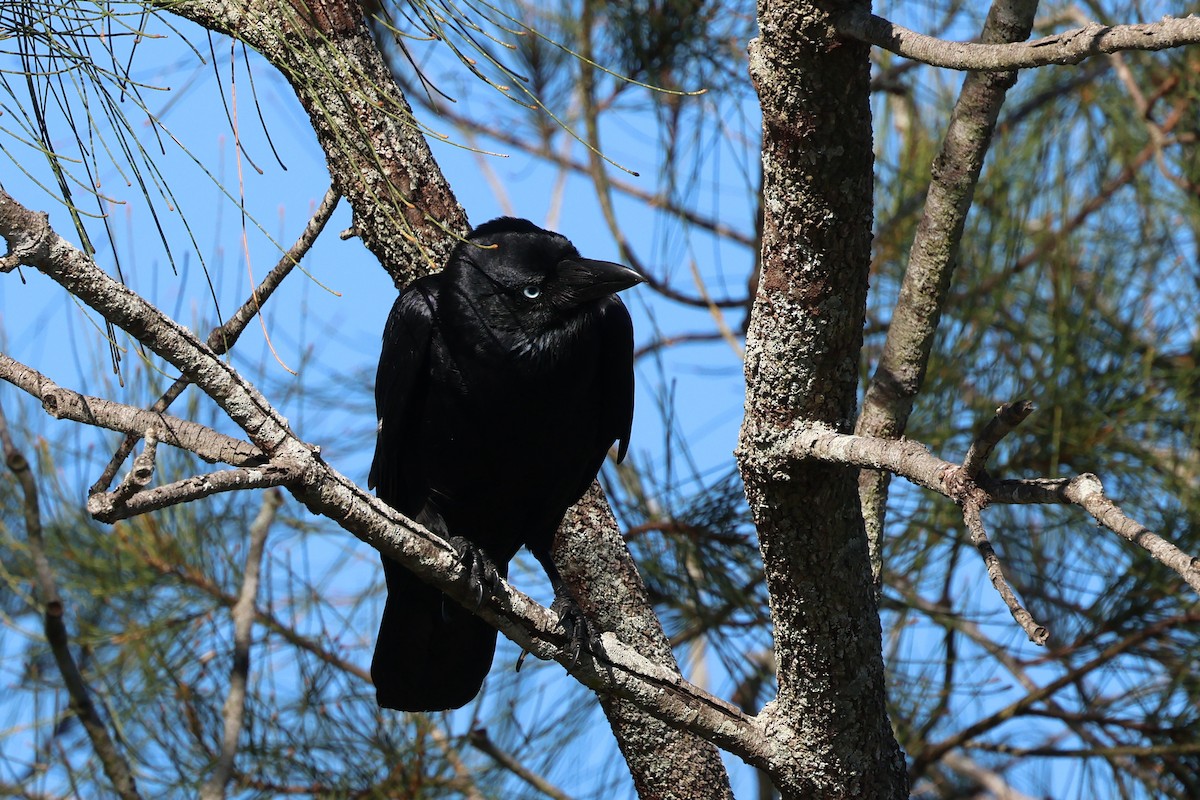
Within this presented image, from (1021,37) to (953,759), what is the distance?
4.55 m

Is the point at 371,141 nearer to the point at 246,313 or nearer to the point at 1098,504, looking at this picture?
the point at 246,313

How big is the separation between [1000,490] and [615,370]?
5.24 feet

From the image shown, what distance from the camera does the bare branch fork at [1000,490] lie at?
4.20 feet

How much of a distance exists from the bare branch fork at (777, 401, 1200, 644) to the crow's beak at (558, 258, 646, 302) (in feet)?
3.75

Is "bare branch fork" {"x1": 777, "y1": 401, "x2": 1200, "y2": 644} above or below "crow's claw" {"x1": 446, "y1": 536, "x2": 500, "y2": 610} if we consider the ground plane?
below

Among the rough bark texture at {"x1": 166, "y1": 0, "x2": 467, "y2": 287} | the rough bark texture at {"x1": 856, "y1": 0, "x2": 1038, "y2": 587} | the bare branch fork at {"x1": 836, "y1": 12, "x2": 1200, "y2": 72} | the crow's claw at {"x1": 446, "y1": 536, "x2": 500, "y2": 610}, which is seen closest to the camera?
the bare branch fork at {"x1": 836, "y1": 12, "x2": 1200, "y2": 72}

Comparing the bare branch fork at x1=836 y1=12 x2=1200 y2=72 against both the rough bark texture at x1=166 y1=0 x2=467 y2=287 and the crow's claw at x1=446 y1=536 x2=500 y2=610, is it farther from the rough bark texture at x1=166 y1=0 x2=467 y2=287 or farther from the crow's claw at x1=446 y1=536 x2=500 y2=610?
the rough bark texture at x1=166 y1=0 x2=467 y2=287

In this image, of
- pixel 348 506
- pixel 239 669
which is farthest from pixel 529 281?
pixel 239 669

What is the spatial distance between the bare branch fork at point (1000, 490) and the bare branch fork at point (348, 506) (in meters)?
0.66

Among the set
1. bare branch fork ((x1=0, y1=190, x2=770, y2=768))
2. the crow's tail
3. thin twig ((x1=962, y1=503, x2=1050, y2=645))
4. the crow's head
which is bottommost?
thin twig ((x1=962, y1=503, x2=1050, y2=645))

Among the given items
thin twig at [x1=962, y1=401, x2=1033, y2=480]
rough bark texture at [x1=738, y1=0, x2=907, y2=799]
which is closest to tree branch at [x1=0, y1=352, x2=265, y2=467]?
rough bark texture at [x1=738, y1=0, x2=907, y2=799]

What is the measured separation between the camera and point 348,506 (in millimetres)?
1826

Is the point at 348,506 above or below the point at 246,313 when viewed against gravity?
below

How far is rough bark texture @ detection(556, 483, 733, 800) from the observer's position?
2.72 meters
